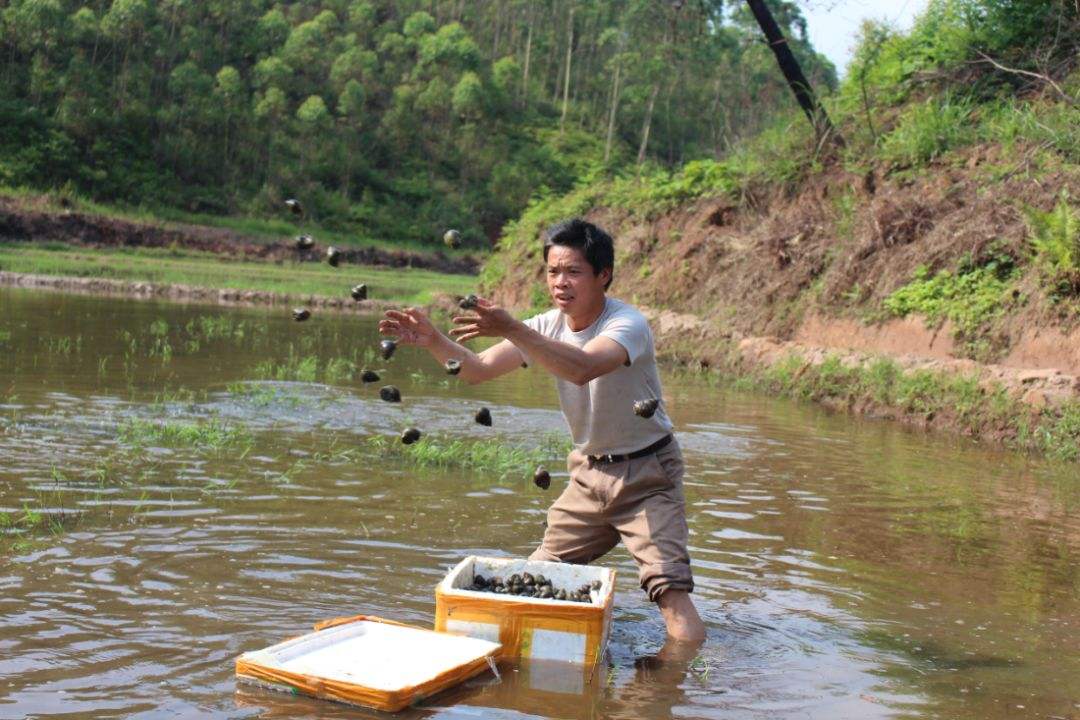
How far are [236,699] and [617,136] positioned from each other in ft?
237

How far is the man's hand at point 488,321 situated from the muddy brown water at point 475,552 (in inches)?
53.3

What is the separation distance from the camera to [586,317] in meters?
5.38

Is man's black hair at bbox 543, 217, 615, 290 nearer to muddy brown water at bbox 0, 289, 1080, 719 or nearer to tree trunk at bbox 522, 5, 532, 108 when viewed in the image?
muddy brown water at bbox 0, 289, 1080, 719

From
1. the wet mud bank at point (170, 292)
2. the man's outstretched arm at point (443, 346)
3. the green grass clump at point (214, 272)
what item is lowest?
the wet mud bank at point (170, 292)

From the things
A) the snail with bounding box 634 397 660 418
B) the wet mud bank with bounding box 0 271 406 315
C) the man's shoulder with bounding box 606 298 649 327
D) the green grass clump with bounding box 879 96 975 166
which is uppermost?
the green grass clump with bounding box 879 96 975 166

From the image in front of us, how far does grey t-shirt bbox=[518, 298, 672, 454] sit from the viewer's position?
5.30m

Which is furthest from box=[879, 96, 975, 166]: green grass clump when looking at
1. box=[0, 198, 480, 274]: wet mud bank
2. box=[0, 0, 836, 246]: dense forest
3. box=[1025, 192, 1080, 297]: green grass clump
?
box=[0, 198, 480, 274]: wet mud bank

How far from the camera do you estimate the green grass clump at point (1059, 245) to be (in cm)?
1370

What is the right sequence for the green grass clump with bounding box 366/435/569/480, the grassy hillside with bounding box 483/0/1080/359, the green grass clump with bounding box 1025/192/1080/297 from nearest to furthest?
1. the green grass clump with bounding box 366/435/569/480
2. the green grass clump with bounding box 1025/192/1080/297
3. the grassy hillside with bounding box 483/0/1080/359

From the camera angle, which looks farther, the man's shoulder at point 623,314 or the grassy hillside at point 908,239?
the grassy hillside at point 908,239

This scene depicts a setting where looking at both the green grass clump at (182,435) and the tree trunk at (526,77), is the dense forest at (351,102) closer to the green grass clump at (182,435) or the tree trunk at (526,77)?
the tree trunk at (526,77)

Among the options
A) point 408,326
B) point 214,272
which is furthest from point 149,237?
point 408,326

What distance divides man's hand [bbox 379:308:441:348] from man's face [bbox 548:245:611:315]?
0.55 m

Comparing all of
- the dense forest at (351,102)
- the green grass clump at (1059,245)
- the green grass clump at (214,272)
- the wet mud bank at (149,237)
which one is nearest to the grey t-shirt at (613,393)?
the green grass clump at (1059,245)
